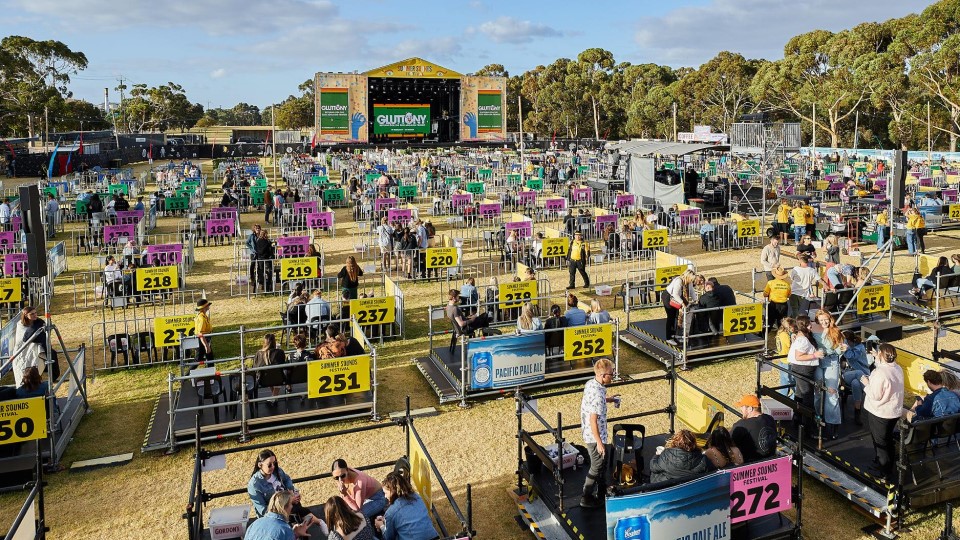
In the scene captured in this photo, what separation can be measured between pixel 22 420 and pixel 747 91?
7982cm

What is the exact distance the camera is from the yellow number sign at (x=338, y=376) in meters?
11.3

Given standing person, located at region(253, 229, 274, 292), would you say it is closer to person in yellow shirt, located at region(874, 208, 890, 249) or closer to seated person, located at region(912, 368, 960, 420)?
seated person, located at region(912, 368, 960, 420)

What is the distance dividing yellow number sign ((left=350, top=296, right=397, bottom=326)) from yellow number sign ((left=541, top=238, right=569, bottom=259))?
25.5ft

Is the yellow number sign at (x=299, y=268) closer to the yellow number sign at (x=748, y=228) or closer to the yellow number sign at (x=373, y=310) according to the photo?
the yellow number sign at (x=373, y=310)

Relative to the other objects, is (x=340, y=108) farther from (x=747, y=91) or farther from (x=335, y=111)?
(x=747, y=91)

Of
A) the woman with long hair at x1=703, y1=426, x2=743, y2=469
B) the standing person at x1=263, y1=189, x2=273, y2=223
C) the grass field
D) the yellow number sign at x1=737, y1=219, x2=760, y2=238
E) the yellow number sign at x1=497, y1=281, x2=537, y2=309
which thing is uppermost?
the standing person at x1=263, y1=189, x2=273, y2=223

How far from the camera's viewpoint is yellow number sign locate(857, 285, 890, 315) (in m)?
15.0

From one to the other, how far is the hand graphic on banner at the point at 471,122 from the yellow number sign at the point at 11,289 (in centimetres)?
6281

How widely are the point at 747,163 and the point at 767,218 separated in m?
15.6

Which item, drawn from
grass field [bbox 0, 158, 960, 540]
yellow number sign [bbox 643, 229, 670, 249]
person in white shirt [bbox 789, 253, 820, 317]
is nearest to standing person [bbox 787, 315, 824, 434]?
grass field [bbox 0, 158, 960, 540]

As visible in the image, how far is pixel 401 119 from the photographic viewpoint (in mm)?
74812

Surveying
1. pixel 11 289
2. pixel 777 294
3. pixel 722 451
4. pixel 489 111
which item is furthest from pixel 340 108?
pixel 722 451

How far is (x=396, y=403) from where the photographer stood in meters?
12.7

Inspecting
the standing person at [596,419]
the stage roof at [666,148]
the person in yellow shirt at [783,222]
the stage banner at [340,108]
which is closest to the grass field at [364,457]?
the standing person at [596,419]
